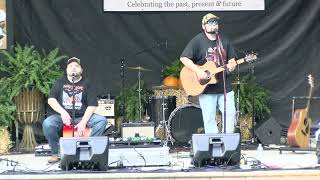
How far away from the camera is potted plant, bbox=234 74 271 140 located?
891 cm

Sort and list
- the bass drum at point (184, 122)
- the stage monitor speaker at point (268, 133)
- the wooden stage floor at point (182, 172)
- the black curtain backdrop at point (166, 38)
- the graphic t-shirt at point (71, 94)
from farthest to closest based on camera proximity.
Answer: the black curtain backdrop at point (166, 38), the stage monitor speaker at point (268, 133), the bass drum at point (184, 122), the graphic t-shirt at point (71, 94), the wooden stage floor at point (182, 172)

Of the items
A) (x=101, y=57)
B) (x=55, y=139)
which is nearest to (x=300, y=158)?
(x=55, y=139)

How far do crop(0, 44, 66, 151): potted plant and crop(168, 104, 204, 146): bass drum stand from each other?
1669 mm

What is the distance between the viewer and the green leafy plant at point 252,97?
891cm

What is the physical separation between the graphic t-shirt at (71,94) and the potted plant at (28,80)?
0.93 meters

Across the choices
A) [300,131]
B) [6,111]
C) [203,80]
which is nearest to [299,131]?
[300,131]

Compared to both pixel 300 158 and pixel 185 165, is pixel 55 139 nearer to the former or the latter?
pixel 185 165

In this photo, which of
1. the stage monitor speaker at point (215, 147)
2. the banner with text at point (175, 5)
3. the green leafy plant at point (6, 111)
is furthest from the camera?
the banner with text at point (175, 5)

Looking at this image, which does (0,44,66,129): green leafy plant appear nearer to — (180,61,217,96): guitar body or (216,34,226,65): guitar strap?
(180,61,217,96): guitar body

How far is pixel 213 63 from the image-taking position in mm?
7328

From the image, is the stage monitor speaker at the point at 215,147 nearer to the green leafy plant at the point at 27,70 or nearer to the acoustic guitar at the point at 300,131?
the acoustic guitar at the point at 300,131

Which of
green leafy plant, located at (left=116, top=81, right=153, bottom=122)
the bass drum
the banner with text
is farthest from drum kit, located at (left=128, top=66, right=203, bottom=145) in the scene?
the banner with text

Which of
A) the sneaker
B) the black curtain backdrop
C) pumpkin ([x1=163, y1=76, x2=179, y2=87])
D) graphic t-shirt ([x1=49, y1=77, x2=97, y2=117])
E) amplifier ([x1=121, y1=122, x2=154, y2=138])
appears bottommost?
the sneaker

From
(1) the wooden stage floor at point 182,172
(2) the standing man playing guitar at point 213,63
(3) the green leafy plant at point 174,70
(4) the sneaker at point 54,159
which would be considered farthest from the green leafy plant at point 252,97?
(4) the sneaker at point 54,159
